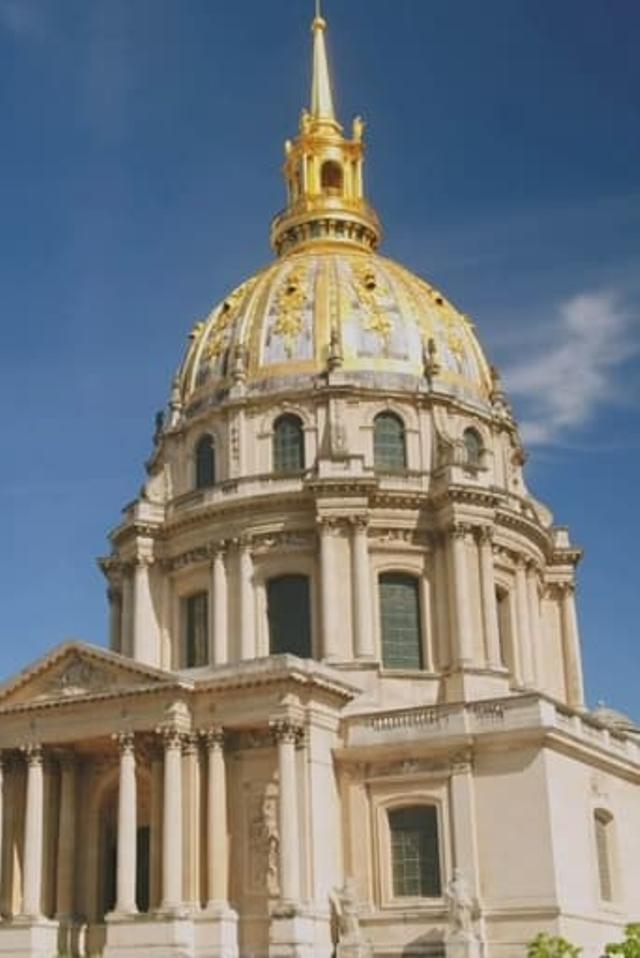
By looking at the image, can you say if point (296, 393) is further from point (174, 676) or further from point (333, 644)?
point (174, 676)

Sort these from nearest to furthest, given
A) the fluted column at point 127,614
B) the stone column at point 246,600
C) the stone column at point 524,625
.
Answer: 1. the stone column at point 246,600
2. the stone column at point 524,625
3. the fluted column at point 127,614

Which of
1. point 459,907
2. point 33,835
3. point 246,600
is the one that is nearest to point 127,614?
point 246,600

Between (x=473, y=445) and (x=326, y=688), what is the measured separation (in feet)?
56.6

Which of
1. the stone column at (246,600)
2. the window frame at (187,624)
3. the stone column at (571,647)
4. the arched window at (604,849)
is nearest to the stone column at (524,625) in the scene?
the stone column at (571,647)

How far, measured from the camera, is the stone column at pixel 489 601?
173ft

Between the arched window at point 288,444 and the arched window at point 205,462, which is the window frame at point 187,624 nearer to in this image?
the arched window at point 205,462

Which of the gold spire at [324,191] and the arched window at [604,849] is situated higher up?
the gold spire at [324,191]

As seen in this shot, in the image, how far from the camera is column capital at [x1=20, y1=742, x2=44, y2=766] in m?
46.8

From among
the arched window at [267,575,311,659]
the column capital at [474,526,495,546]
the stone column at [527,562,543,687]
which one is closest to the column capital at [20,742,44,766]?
the arched window at [267,575,311,659]

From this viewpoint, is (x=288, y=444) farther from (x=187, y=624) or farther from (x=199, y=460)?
(x=187, y=624)

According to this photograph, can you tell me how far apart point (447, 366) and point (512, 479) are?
572cm

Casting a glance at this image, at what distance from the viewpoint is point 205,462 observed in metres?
59.2

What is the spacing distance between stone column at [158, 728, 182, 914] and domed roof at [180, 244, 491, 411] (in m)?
17.8

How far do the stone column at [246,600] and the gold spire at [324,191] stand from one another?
17295mm
